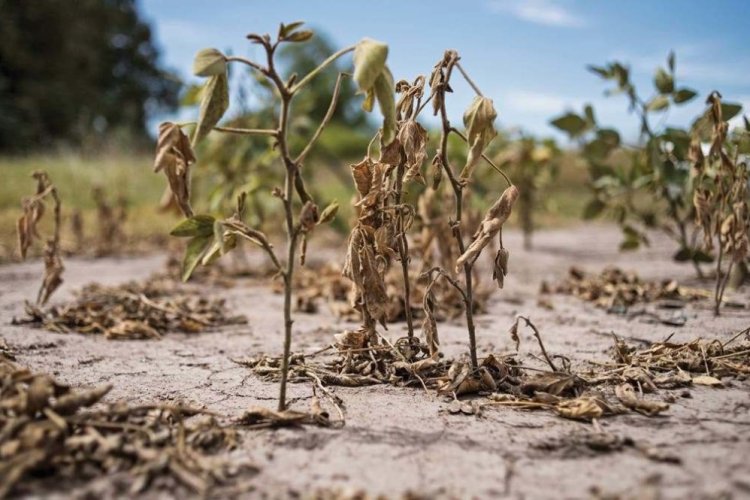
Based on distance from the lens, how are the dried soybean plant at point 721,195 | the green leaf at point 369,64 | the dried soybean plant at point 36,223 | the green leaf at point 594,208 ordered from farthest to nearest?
the green leaf at point 594,208
the dried soybean plant at point 36,223
the dried soybean plant at point 721,195
the green leaf at point 369,64

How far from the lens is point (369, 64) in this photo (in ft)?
4.07

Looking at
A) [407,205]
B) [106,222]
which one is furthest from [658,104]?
[106,222]

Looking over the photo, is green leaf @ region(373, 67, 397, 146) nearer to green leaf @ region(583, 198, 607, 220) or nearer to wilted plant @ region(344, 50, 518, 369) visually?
wilted plant @ region(344, 50, 518, 369)

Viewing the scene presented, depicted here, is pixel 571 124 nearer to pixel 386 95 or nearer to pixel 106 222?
pixel 386 95

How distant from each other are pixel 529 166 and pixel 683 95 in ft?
8.47

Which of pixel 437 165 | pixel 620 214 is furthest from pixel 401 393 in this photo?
pixel 620 214

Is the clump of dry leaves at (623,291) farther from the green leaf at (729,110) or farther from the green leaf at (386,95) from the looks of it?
the green leaf at (386,95)

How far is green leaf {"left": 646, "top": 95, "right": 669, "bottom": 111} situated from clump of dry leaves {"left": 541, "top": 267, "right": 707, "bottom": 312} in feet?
2.54

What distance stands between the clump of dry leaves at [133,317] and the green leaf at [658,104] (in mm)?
2079

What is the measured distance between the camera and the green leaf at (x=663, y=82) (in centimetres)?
273

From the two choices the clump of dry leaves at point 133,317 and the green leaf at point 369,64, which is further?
the clump of dry leaves at point 133,317

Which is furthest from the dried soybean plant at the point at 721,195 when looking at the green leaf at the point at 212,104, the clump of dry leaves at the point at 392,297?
the green leaf at the point at 212,104

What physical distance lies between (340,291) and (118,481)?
2005mm

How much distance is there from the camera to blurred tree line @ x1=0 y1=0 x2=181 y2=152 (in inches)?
627
